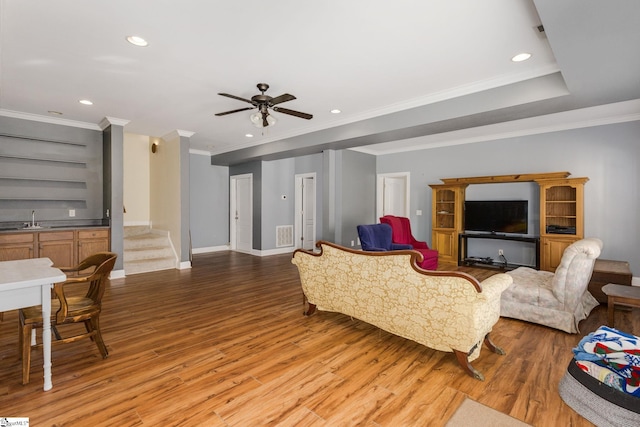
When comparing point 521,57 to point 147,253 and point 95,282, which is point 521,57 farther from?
point 147,253

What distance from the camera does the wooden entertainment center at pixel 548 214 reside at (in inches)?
200

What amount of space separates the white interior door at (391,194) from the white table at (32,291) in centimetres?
672

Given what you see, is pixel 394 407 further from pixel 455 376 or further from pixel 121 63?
pixel 121 63

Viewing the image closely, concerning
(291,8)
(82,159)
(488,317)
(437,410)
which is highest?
(291,8)

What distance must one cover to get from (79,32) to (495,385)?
14.2 ft

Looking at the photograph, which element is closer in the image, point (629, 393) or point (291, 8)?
point (629, 393)

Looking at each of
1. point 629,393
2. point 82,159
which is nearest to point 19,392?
point 629,393

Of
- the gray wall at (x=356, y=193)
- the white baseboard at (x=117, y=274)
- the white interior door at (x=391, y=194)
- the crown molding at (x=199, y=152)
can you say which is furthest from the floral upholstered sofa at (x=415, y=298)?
the crown molding at (x=199, y=152)

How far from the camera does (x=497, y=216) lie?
5.99 metres

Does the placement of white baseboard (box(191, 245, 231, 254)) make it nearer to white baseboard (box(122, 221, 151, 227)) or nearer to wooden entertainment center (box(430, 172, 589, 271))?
Result: white baseboard (box(122, 221, 151, 227))

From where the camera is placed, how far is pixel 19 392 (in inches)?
82.4

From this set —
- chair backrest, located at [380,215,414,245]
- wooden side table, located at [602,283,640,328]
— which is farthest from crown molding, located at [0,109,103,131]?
wooden side table, located at [602,283,640,328]

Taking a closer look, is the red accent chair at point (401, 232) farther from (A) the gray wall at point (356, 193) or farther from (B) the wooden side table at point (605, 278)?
(B) the wooden side table at point (605, 278)

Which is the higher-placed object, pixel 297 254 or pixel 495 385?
pixel 297 254
